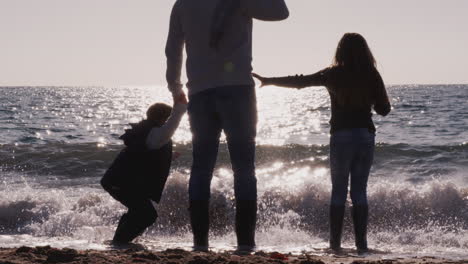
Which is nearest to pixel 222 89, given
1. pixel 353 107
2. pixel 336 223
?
pixel 353 107

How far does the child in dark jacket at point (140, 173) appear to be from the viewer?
474cm

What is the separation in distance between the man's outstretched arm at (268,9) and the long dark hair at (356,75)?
743 mm

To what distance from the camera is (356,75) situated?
14.8 ft

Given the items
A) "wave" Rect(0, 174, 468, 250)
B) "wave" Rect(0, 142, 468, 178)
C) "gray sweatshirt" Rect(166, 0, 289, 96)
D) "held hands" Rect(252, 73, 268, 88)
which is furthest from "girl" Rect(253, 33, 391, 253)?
"wave" Rect(0, 142, 468, 178)

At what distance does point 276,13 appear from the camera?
13.0 ft

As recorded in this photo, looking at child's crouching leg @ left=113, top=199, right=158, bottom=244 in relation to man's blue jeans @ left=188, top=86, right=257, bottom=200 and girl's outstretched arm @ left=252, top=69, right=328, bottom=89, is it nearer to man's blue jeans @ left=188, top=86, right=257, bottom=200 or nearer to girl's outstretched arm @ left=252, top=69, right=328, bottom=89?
man's blue jeans @ left=188, top=86, right=257, bottom=200

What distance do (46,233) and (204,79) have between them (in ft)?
10.7

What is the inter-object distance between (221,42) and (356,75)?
1057mm

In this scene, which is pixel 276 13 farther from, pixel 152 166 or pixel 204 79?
pixel 152 166

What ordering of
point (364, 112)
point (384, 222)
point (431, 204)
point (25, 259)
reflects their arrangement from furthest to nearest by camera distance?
point (431, 204), point (384, 222), point (364, 112), point (25, 259)

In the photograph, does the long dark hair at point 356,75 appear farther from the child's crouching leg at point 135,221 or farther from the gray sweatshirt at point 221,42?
the child's crouching leg at point 135,221

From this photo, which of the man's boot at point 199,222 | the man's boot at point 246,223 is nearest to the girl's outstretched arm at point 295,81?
the man's boot at point 246,223

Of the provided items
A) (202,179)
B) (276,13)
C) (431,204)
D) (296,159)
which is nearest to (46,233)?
(202,179)

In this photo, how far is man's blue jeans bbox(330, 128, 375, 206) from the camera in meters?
4.56
